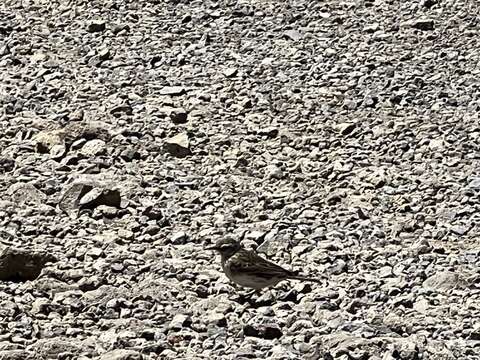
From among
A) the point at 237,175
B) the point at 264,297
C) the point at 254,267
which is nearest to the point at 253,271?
the point at 254,267

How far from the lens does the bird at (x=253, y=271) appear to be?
7203mm

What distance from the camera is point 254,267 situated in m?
7.23

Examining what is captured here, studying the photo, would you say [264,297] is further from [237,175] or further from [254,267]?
[237,175]

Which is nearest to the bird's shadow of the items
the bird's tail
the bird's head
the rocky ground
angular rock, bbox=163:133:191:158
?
the rocky ground

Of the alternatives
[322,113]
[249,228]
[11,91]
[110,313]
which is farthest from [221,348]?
[11,91]

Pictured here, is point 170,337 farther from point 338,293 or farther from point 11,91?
point 11,91

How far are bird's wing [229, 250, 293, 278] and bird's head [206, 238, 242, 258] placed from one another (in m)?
0.11

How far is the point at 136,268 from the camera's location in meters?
7.77

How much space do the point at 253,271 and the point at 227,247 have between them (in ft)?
1.28

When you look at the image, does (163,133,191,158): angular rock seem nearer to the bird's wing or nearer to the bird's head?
the bird's head

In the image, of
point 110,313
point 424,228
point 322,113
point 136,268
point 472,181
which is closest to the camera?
point 110,313

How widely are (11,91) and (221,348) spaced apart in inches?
228

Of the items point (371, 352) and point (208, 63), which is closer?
point (371, 352)

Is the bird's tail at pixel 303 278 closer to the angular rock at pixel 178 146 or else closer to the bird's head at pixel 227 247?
the bird's head at pixel 227 247
